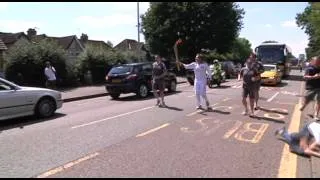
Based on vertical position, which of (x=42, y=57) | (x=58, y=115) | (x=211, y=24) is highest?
(x=211, y=24)

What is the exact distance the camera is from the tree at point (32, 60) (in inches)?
984

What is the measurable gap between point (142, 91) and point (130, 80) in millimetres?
768

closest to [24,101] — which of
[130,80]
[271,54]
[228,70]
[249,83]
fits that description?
[249,83]

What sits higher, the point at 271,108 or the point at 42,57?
the point at 42,57

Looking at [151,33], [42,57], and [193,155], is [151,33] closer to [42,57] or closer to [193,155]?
[42,57]

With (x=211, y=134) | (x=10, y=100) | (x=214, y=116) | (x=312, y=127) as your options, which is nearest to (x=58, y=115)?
(x=10, y=100)

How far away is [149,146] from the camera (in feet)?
26.6

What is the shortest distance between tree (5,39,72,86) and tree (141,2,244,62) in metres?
22.2

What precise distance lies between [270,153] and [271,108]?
7.14 meters

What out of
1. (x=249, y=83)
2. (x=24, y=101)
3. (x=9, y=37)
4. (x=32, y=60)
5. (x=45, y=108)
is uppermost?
(x=9, y=37)

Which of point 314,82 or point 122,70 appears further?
point 122,70

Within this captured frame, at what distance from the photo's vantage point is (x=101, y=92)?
899 inches

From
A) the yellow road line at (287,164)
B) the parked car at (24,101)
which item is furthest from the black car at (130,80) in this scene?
the yellow road line at (287,164)

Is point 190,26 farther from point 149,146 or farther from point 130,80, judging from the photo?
point 149,146
